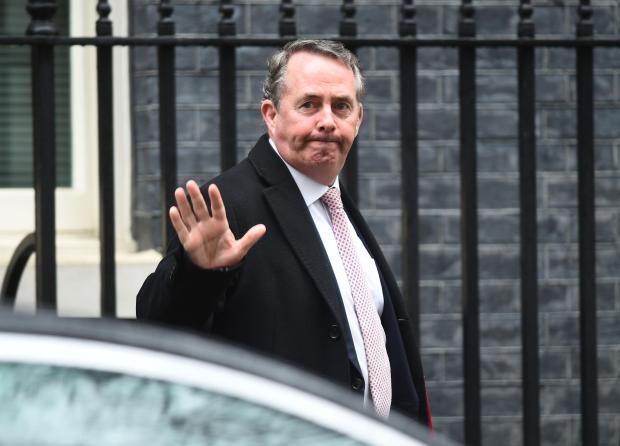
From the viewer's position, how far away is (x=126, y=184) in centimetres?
560

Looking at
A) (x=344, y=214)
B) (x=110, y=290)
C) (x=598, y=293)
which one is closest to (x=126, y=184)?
(x=110, y=290)

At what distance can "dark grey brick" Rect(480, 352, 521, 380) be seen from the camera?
18.4 feet

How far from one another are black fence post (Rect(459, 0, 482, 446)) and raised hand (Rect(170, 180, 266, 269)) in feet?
4.77

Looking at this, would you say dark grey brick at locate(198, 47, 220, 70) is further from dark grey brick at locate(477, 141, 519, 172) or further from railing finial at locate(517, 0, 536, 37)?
railing finial at locate(517, 0, 536, 37)

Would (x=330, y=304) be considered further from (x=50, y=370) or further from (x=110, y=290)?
(x=50, y=370)

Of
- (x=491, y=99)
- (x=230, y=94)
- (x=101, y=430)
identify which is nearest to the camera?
(x=101, y=430)

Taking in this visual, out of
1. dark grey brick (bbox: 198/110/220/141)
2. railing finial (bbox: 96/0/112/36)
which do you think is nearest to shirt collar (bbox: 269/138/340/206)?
railing finial (bbox: 96/0/112/36)

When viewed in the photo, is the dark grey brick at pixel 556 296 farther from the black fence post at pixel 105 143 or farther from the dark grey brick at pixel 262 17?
the black fence post at pixel 105 143

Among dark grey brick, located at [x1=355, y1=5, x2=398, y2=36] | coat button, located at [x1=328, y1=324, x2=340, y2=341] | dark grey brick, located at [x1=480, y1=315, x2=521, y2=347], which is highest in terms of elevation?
dark grey brick, located at [x1=355, y1=5, x2=398, y2=36]

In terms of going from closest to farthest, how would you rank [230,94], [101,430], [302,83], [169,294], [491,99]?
[101,430] → [169,294] → [302,83] → [230,94] → [491,99]

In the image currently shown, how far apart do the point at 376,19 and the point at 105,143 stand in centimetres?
177

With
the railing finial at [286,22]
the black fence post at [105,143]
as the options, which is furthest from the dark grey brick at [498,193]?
the black fence post at [105,143]

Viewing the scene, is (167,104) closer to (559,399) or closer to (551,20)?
(551,20)

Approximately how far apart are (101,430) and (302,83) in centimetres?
180
